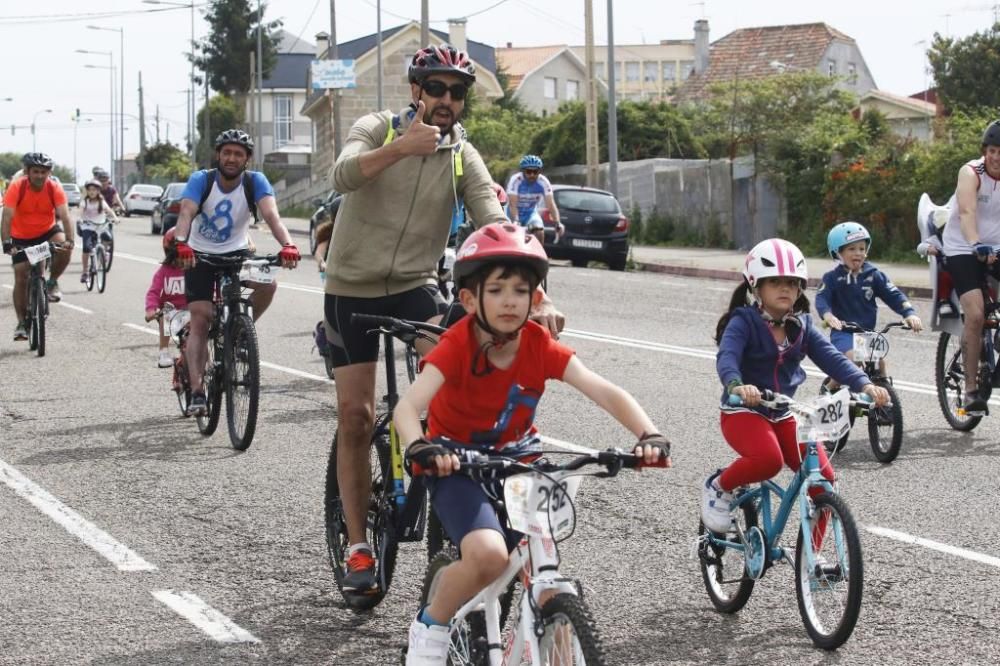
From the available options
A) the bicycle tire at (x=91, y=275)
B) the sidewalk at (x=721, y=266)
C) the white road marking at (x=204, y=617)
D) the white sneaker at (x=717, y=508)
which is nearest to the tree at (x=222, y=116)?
the sidewalk at (x=721, y=266)

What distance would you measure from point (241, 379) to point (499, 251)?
228 inches

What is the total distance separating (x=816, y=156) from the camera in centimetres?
3244

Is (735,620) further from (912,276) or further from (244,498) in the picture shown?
(912,276)

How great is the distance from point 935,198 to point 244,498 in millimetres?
22215

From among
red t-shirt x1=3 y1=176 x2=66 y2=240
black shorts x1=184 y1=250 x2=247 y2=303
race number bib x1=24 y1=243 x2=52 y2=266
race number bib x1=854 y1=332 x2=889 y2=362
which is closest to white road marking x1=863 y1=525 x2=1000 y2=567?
race number bib x1=854 y1=332 x2=889 y2=362

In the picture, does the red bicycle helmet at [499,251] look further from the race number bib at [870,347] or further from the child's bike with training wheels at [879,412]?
the race number bib at [870,347]

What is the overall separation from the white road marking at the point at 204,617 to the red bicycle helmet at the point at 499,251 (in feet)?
6.36

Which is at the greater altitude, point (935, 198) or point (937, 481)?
point (935, 198)

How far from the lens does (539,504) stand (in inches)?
156

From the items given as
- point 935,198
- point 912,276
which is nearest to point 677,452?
point 912,276

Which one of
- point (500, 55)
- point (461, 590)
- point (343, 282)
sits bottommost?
point (461, 590)

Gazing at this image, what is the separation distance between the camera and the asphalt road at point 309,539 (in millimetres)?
5691

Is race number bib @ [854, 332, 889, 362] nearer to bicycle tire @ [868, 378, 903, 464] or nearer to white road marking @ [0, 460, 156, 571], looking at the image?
bicycle tire @ [868, 378, 903, 464]

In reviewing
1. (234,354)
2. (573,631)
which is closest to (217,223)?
(234,354)
